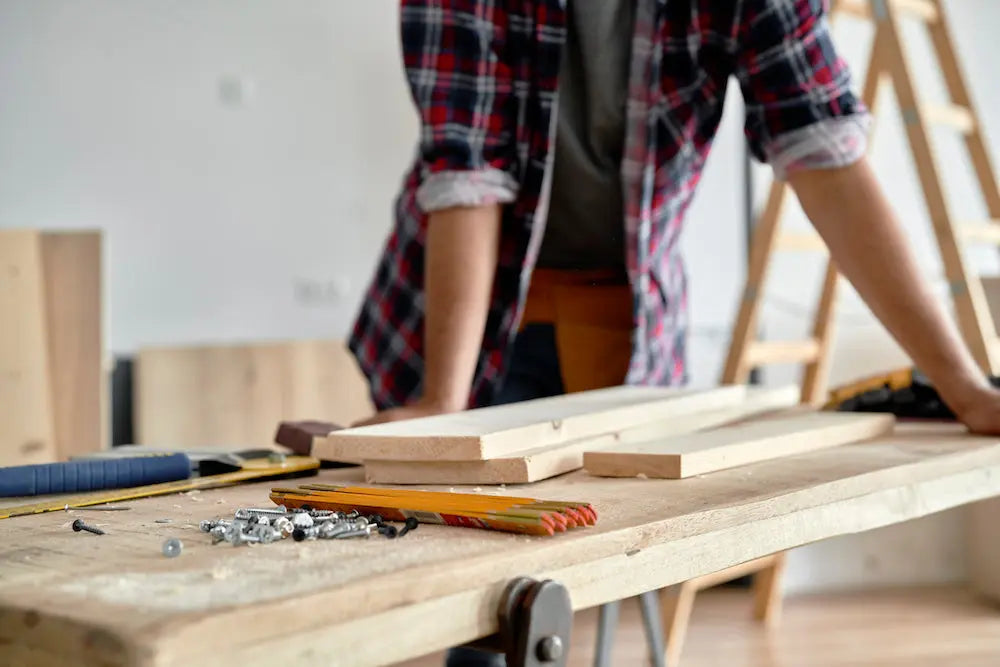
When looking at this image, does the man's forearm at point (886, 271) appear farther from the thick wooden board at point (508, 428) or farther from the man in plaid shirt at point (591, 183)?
the thick wooden board at point (508, 428)

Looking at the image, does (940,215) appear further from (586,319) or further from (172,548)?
Result: (172,548)

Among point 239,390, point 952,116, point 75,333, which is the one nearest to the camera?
point 952,116

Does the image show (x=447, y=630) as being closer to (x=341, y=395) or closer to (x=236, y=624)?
(x=236, y=624)

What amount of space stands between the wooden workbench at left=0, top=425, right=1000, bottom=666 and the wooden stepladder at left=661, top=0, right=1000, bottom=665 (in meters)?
1.14

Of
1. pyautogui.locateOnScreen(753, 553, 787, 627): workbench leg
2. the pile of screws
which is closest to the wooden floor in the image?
pyautogui.locateOnScreen(753, 553, 787, 627): workbench leg

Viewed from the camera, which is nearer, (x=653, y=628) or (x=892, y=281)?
(x=892, y=281)

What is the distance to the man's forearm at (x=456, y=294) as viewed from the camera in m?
1.25

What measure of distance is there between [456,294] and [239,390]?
152cm

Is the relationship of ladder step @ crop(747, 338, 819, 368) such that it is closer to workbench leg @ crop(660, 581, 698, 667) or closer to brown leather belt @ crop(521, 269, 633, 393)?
workbench leg @ crop(660, 581, 698, 667)

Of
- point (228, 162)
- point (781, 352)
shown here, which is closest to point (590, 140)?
point (781, 352)

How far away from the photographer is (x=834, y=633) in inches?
108

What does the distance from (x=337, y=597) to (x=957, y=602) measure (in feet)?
9.61

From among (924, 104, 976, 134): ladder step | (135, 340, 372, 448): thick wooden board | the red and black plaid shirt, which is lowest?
(135, 340, 372, 448): thick wooden board

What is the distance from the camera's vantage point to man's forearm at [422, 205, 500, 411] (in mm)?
1254
